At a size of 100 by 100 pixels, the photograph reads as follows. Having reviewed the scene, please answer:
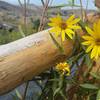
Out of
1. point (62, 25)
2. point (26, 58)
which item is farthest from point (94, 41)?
point (26, 58)

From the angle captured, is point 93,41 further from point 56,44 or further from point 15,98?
point 15,98

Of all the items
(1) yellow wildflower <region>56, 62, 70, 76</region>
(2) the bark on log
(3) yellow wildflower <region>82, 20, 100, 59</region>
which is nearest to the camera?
(3) yellow wildflower <region>82, 20, 100, 59</region>

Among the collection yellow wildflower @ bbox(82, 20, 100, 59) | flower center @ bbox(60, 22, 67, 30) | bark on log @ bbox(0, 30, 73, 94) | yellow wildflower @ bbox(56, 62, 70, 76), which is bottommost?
yellow wildflower @ bbox(56, 62, 70, 76)

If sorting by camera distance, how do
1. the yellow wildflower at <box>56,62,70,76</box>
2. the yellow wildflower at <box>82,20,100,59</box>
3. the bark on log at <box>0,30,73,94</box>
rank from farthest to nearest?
1. the yellow wildflower at <box>56,62,70,76</box>
2. the bark on log at <box>0,30,73,94</box>
3. the yellow wildflower at <box>82,20,100,59</box>

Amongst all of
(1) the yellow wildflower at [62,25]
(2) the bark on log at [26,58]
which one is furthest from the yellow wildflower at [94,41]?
(2) the bark on log at [26,58]

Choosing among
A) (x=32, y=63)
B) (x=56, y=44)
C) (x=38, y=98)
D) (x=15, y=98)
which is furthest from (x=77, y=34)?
(x=15, y=98)

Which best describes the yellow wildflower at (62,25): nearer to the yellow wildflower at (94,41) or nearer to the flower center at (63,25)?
the flower center at (63,25)

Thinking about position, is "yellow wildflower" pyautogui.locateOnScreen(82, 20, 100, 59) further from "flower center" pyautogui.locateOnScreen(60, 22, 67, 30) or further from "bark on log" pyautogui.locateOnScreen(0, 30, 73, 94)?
"bark on log" pyautogui.locateOnScreen(0, 30, 73, 94)

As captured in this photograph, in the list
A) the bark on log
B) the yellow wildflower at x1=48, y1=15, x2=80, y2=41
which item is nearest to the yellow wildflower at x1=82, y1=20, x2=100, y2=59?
the yellow wildflower at x1=48, y1=15, x2=80, y2=41
